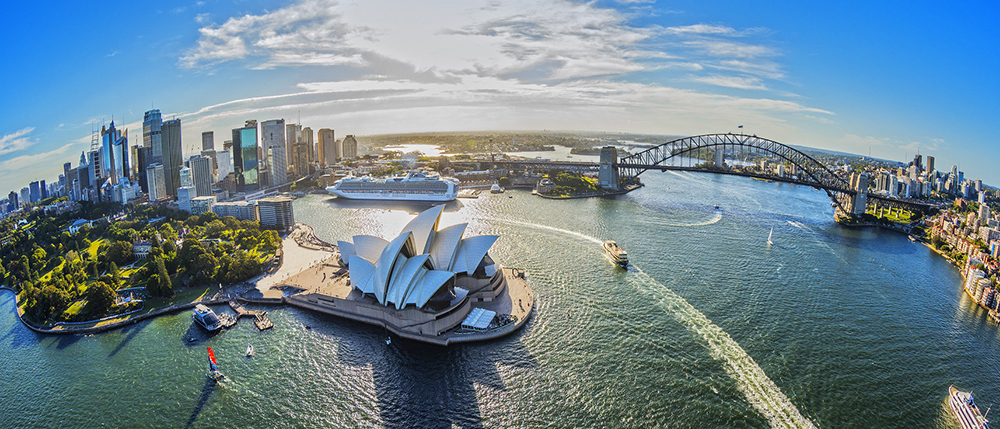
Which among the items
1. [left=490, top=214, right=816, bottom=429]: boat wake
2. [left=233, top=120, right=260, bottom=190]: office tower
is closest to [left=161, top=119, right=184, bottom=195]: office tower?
[left=233, top=120, right=260, bottom=190]: office tower

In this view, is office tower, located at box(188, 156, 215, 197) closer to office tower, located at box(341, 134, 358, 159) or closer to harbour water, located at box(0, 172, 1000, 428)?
harbour water, located at box(0, 172, 1000, 428)

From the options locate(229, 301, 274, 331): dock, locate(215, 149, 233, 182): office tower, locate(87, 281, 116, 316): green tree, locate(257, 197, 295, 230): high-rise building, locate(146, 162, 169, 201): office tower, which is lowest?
locate(229, 301, 274, 331): dock

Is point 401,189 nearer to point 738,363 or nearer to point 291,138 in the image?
point 291,138

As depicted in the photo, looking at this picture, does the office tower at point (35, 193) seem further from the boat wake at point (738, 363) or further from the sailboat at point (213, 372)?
the boat wake at point (738, 363)

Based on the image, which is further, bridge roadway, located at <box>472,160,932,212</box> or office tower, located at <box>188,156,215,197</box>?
office tower, located at <box>188,156,215,197</box>

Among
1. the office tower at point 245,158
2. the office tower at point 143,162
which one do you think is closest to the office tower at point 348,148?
the office tower at point 245,158

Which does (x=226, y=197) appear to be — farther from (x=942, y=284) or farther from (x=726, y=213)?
(x=942, y=284)

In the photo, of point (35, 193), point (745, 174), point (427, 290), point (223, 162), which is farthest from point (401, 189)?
point (35, 193)
